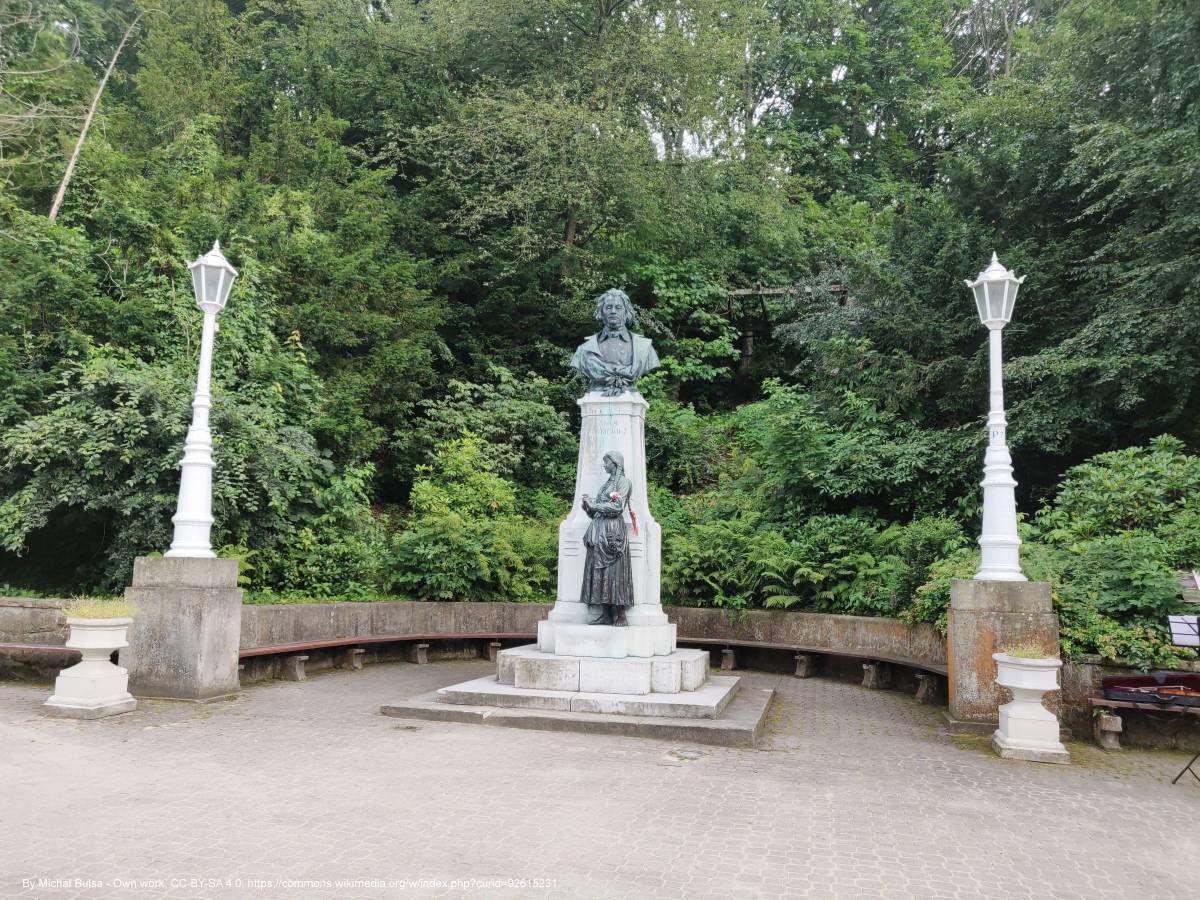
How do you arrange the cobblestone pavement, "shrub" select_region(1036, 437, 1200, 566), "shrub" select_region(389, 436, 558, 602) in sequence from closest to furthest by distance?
the cobblestone pavement, "shrub" select_region(1036, 437, 1200, 566), "shrub" select_region(389, 436, 558, 602)

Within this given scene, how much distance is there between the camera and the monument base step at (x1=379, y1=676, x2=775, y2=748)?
7.46 metres

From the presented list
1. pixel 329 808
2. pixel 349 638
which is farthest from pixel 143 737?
pixel 349 638

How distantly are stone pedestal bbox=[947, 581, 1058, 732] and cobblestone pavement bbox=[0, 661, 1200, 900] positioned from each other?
1.79ft

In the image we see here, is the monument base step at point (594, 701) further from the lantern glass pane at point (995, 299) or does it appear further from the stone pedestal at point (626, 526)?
the lantern glass pane at point (995, 299)

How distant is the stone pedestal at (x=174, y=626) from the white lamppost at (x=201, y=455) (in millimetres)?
227

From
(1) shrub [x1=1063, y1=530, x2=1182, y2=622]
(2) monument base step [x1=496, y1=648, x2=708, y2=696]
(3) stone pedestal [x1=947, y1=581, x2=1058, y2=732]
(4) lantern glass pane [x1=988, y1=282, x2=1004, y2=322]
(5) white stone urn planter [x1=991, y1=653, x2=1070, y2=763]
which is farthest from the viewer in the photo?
(4) lantern glass pane [x1=988, y1=282, x2=1004, y2=322]

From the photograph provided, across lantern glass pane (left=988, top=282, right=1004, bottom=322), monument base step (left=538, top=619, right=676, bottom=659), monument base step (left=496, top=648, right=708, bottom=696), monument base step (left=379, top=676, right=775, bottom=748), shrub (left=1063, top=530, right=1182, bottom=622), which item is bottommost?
monument base step (left=379, top=676, right=775, bottom=748)

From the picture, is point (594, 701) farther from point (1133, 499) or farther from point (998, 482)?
point (1133, 499)

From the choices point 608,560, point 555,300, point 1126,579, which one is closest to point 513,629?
point 608,560

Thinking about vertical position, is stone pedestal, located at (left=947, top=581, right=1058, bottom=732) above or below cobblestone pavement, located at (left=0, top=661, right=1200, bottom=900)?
above

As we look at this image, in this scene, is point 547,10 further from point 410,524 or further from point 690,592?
point 690,592

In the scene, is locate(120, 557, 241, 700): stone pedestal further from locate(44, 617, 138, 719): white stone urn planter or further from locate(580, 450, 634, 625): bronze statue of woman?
locate(580, 450, 634, 625): bronze statue of woman

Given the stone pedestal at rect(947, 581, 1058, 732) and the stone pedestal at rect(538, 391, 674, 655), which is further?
the stone pedestal at rect(538, 391, 674, 655)

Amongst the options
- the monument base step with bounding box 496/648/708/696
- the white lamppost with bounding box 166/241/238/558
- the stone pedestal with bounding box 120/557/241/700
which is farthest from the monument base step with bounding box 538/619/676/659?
the white lamppost with bounding box 166/241/238/558
